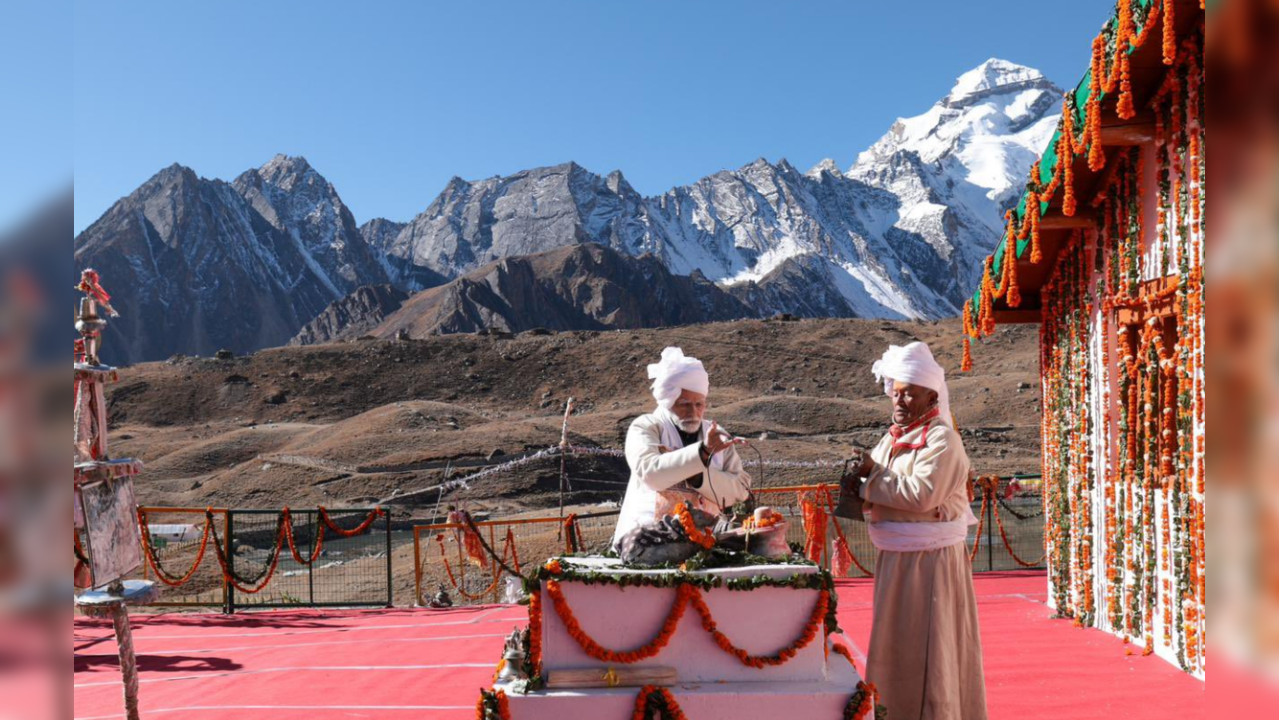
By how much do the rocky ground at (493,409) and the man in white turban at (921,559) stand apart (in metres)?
22.8

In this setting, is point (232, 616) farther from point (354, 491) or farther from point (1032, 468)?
point (1032, 468)

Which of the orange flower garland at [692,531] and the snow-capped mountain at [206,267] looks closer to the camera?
the orange flower garland at [692,531]

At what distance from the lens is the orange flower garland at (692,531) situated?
13.8 ft

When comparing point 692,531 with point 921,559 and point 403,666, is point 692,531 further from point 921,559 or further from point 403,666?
point 403,666

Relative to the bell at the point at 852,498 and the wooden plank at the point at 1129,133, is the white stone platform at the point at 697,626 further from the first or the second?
the wooden plank at the point at 1129,133

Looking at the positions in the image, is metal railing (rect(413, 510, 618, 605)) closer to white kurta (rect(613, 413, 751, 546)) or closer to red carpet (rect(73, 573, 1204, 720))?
red carpet (rect(73, 573, 1204, 720))

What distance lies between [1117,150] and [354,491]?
28.4m

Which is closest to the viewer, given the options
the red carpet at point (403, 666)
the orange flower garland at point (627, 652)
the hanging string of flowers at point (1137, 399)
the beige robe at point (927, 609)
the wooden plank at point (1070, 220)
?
the orange flower garland at point (627, 652)

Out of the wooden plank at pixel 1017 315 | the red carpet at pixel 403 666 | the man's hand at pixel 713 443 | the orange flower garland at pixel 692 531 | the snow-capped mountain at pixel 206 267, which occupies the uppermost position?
the snow-capped mountain at pixel 206 267

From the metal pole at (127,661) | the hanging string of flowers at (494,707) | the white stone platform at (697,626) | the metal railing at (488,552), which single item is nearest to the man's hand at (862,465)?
the white stone platform at (697,626)

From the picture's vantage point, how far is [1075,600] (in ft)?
26.5

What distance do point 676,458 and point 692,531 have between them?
390mm

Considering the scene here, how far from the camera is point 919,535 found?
4.38m
